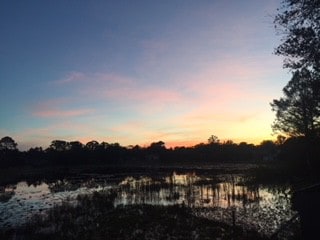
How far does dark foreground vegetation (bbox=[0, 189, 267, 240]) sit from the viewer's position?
23.5 m

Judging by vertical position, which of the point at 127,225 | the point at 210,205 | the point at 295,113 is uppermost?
the point at 295,113

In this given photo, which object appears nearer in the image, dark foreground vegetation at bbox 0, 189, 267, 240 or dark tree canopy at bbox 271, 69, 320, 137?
dark foreground vegetation at bbox 0, 189, 267, 240

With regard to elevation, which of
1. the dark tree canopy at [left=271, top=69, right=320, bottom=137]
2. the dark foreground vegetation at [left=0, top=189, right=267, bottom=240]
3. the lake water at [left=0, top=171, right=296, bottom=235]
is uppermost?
the dark tree canopy at [left=271, top=69, right=320, bottom=137]

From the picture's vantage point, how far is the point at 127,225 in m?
27.1

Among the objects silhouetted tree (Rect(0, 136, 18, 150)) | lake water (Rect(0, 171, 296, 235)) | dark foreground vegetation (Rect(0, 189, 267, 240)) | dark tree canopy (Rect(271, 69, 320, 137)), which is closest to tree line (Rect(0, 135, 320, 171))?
silhouetted tree (Rect(0, 136, 18, 150))

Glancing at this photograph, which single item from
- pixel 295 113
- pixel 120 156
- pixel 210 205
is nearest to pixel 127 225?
pixel 210 205

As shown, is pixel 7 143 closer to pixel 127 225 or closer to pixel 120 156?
pixel 120 156

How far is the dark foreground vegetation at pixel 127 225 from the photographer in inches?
927

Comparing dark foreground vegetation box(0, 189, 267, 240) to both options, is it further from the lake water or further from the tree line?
the tree line

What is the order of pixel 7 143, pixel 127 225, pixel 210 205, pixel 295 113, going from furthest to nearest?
pixel 7 143 → pixel 295 113 → pixel 210 205 → pixel 127 225

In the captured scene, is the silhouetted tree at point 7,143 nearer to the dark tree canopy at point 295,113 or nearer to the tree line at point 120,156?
the tree line at point 120,156

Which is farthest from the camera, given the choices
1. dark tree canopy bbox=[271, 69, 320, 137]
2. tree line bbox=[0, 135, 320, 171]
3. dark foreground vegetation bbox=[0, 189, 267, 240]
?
tree line bbox=[0, 135, 320, 171]

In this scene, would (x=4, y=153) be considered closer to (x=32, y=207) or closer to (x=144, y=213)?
(x=32, y=207)

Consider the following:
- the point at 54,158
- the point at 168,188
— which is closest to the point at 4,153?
the point at 54,158
